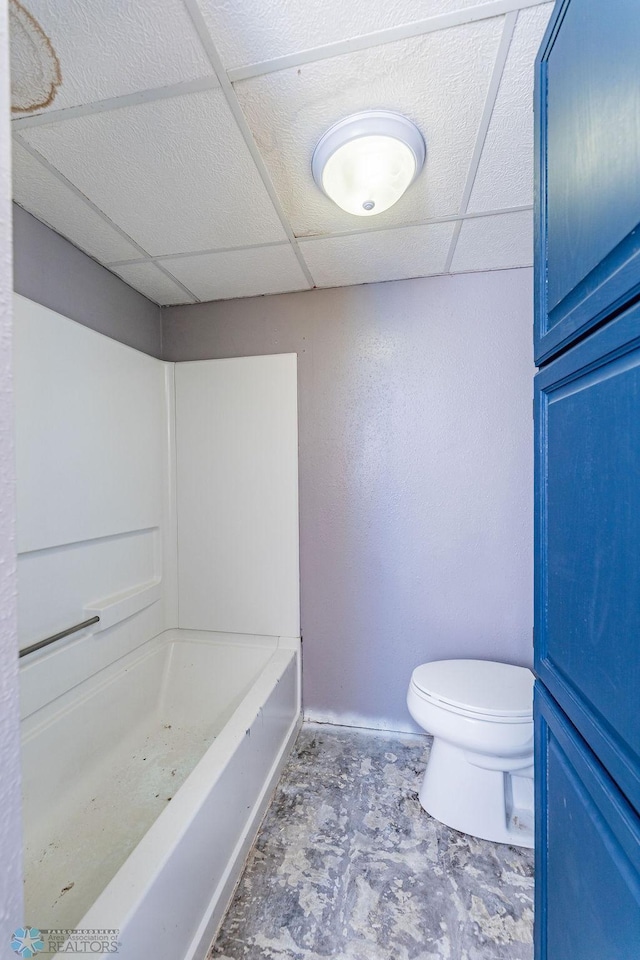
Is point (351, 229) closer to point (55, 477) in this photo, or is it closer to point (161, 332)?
point (161, 332)

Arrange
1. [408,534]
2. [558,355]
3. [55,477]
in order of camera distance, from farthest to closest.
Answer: [408,534] < [55,477] < [558,355]

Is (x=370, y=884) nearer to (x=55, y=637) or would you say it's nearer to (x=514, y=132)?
(x=55, y=637)

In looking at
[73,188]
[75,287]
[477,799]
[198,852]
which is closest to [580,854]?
[198,852]

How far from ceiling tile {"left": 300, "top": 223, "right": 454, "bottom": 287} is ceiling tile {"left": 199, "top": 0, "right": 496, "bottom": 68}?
2.22 ft

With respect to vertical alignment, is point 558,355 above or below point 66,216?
below

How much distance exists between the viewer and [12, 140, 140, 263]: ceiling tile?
1198mm

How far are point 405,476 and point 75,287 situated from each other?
5.16ft

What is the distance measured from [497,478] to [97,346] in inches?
69.1

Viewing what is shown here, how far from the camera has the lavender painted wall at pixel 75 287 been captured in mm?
1396

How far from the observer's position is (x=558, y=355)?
0.68 metres

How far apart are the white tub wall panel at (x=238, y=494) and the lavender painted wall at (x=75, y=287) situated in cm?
30

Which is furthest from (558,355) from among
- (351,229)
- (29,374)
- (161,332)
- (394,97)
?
(161,332)

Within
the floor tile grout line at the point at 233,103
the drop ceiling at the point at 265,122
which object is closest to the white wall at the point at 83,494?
the drop ceiling at the point at 265,122

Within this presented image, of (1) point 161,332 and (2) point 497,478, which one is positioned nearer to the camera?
(2) point 497,478
